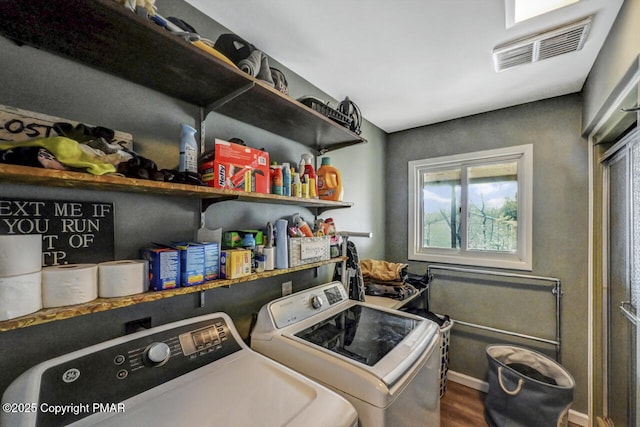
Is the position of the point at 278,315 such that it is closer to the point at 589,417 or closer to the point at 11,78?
the point at 11,78

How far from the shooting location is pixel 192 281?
0.90 metres

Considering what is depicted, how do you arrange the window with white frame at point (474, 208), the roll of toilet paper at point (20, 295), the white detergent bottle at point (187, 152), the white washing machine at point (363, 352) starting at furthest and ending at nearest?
the window with white frame at point (474, 208), the white detergent bottle at point (187, 152), the white washing machine at point (363, 352), the roll of toilet paper at point (20, 295)

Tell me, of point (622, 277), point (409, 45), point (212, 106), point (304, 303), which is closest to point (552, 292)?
point (622, 277)

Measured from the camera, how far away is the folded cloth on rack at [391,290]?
79.2 inches

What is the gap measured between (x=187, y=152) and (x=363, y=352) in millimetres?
1076

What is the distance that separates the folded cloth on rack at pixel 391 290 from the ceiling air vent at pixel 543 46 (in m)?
1.69

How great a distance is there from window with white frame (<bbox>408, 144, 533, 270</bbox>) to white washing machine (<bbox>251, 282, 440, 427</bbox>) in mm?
1408

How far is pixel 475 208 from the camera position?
2.43m

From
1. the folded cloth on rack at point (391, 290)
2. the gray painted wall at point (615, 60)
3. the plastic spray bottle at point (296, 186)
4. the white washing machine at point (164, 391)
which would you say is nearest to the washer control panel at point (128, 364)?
the white washing machine at point (164, 391)

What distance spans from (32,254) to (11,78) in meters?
0.55

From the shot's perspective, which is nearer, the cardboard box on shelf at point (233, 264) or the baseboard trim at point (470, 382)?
the cardboard box on shelf at point (233, 264)

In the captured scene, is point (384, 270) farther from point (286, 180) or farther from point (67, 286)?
point (67, 286)

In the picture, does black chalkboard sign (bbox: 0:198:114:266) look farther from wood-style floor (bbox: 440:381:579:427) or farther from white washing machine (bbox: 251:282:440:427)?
wood-style floor (bbox: 440:381:579:427)

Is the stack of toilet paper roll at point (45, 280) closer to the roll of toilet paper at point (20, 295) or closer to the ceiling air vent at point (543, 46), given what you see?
the roll of toilet paper at point (20, 295)
